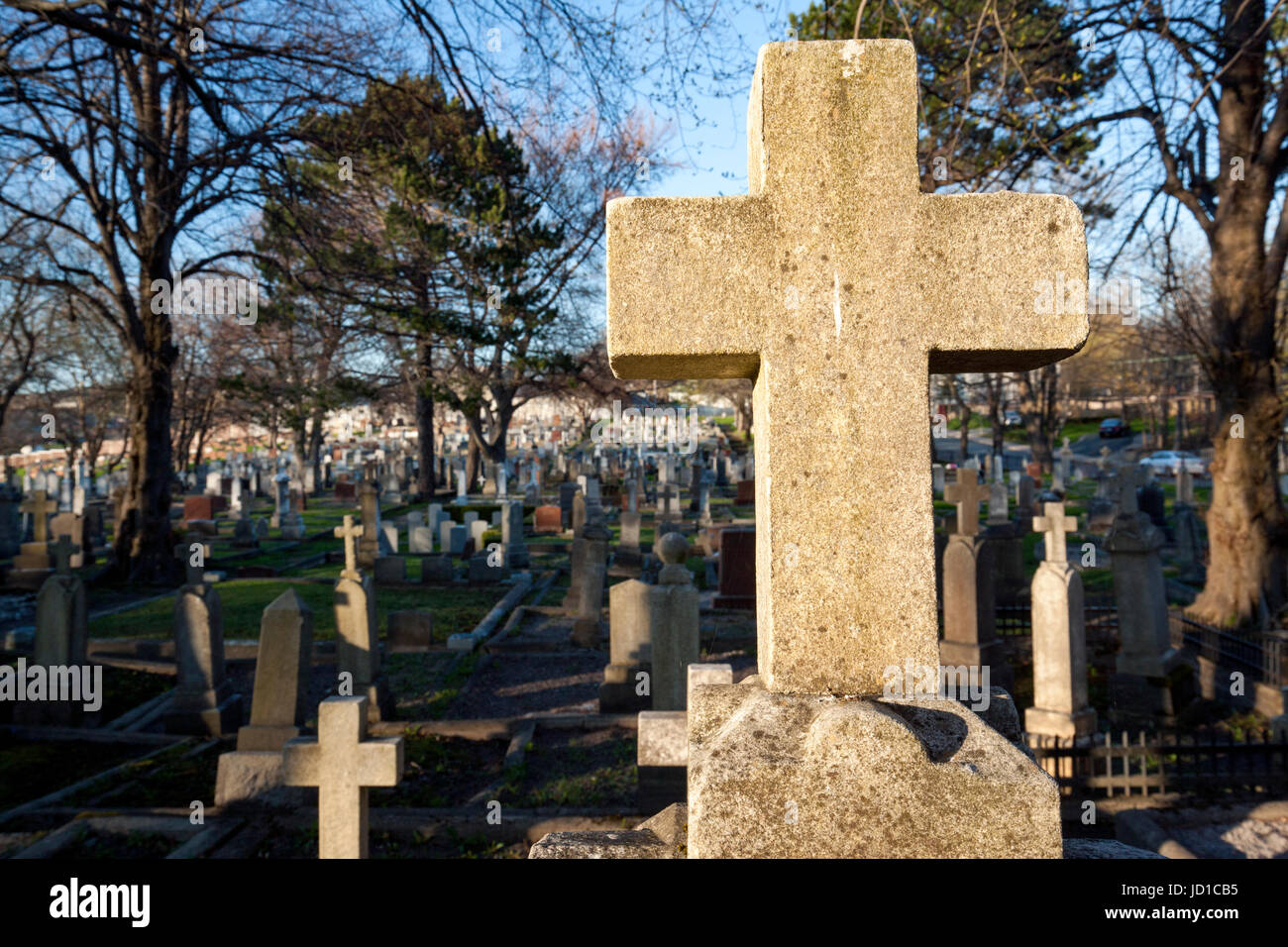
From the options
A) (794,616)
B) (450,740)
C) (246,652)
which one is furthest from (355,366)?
(794,616)

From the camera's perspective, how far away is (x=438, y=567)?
14.7m

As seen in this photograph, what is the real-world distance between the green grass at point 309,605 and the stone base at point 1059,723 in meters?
7.42

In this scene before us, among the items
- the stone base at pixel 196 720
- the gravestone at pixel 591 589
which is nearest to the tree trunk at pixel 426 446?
the gravestone at pixel 591 589

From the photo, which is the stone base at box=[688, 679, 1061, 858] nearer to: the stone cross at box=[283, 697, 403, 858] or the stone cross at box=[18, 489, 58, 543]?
the stone cross at box=[283, 697, 403, 858]

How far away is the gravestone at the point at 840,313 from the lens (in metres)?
1.84

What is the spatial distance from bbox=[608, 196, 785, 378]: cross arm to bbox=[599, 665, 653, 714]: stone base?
6.54 metres

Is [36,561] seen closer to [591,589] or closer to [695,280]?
[591,589]

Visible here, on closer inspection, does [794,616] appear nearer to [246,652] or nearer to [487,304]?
[246,652]

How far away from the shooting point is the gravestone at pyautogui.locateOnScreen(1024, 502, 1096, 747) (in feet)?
22.1

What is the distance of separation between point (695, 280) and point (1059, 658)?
6270mm

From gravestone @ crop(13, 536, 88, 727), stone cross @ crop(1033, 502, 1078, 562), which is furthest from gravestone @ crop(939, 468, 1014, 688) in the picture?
gravestone @ crop(13, 536, 88, 727)

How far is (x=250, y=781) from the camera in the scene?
5.47 metres

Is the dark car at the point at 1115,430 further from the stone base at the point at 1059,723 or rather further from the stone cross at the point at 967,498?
the stone base at the point at 1059,723
